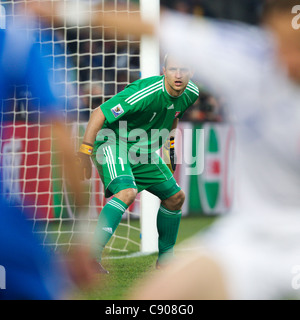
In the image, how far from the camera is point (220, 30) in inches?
69.8

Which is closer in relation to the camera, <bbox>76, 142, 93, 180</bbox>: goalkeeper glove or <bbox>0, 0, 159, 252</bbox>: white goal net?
<bbox>76, 142, 93, 180</bbox>: goalkeeper glove

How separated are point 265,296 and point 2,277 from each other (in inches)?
45.3

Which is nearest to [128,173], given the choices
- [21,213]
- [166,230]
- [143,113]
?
[143,113]

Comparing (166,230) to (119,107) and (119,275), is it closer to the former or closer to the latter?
(119,275)

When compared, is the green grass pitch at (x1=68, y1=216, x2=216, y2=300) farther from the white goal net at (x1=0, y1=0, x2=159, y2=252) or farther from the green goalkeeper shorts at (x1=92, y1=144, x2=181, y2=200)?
the white goal net at (x1=0, y1=0, x2=159, y2=252)

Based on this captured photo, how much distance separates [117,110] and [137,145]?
12.3 inches

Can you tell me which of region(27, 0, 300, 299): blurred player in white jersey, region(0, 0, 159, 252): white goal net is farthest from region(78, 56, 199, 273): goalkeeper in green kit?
region(27, 0, 300, 299): blurred player in white jersey

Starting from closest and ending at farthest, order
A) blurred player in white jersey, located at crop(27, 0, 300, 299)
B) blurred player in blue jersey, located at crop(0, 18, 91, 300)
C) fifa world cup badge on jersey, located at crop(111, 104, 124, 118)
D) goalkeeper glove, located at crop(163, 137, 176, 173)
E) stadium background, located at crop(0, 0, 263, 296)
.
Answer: blurred player in white jersey, located at crop(27, 0, 300, 299), blurred player in blue jersey, located at crop(0, 18, 91, 300), fifa world cup badge on jersey, located at crop(111, 104, 124, 118), goalkeeper glove, located at crop(163, 137, 176, 173), stadium background, located at crop(0, 0, 263, 296)

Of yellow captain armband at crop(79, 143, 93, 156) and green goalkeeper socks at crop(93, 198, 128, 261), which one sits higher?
yellow captain armband at crop(79, 143, 93, 156)

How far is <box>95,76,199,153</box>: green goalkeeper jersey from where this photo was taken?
3.86 meters

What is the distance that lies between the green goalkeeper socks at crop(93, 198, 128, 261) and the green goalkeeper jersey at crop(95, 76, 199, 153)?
1.47ft
